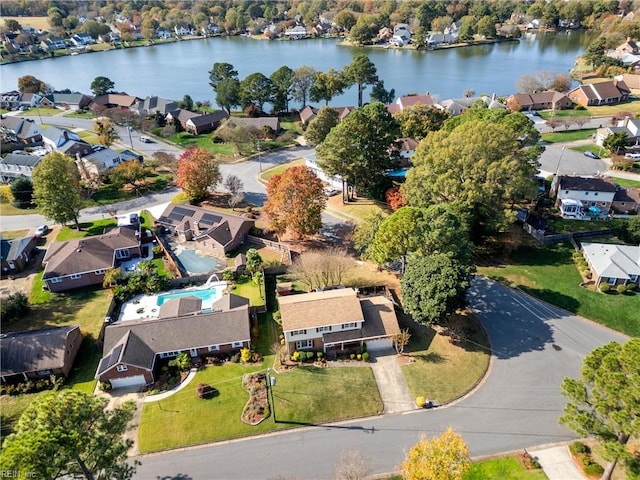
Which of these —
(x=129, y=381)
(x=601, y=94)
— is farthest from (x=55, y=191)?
(x=601, y=94)

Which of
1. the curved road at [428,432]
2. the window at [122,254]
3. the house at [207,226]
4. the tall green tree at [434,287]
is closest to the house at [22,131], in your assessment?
the house at [207,226]

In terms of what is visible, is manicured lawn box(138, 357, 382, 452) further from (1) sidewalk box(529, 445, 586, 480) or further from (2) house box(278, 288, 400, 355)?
(1) sidewalk box(529, 445, 586, 480)

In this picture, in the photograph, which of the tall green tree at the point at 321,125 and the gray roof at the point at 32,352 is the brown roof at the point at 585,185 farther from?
the gray roof at the point at 32,352

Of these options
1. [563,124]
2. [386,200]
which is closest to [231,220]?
[386,200]

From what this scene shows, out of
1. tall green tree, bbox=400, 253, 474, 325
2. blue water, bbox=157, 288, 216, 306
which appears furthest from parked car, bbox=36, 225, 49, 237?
tall green tree, bbox=400, 253, 474, 325

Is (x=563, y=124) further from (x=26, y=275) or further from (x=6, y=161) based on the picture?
(x=6, y=161)

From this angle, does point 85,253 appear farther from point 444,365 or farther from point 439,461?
point 439,461

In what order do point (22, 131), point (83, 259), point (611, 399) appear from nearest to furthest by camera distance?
point (611, 399)
point (83, 259)
point (22, 131)
